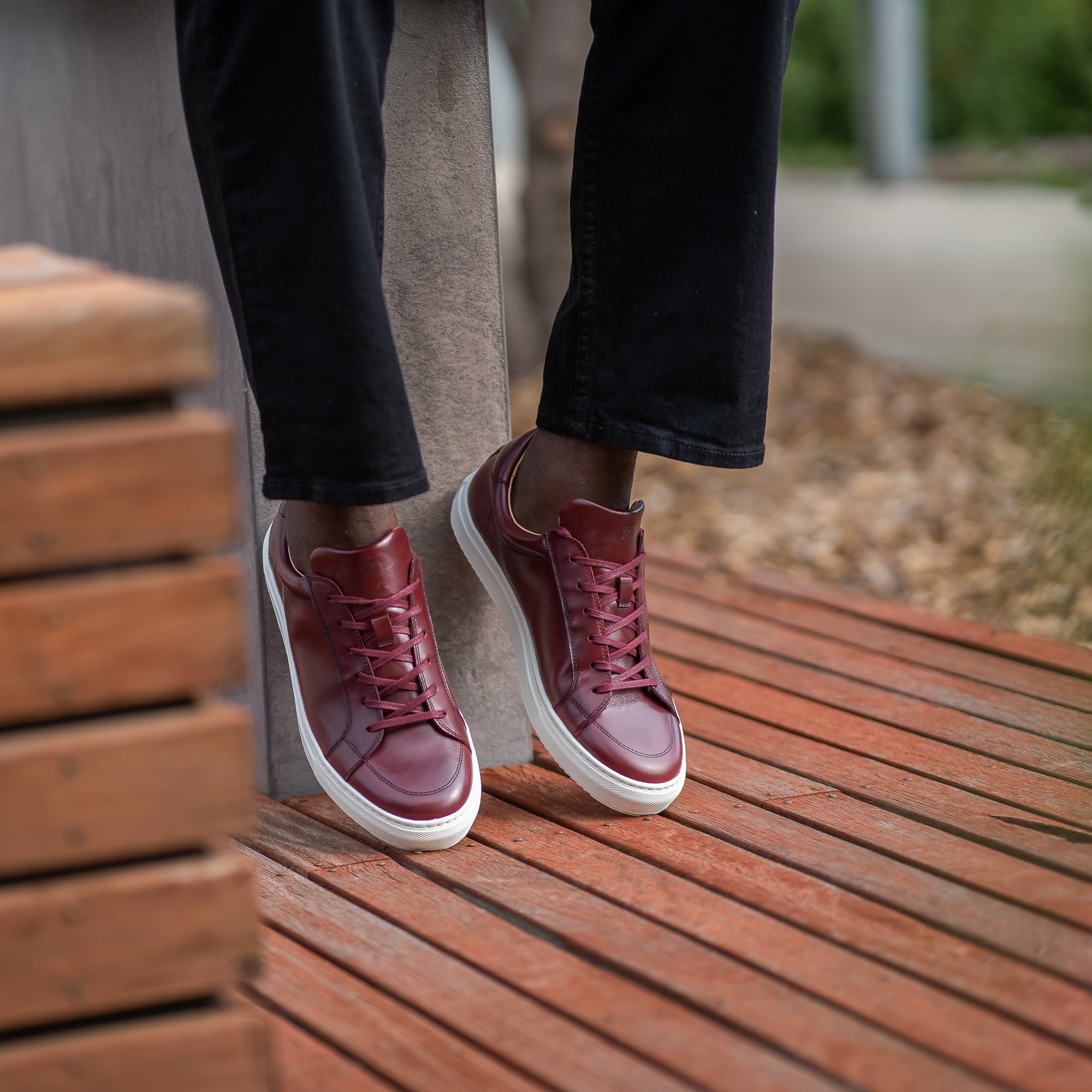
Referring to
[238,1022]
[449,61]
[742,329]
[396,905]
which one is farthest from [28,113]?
[238,1022]

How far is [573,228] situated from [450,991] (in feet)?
2.19

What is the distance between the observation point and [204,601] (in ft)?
2.33

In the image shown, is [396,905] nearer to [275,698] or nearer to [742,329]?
[275,698]

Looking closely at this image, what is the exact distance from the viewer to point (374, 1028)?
922mm

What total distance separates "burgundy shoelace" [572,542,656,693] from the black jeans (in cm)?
12

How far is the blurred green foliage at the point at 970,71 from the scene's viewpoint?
28.5 ft

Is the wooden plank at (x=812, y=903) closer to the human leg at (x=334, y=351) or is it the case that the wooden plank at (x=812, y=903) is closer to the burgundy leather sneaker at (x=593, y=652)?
the burgundy leather sneaker at (x=593, y=652)

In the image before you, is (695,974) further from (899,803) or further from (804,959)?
(899,803)

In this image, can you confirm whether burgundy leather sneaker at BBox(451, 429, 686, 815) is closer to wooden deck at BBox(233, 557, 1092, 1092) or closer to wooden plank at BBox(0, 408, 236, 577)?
wooden deck at BBox(233, 557, 1092, 1092)

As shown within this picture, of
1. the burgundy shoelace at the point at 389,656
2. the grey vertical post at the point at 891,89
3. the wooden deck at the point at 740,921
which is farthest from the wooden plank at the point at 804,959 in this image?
the grey vertical post at the point at 891,89

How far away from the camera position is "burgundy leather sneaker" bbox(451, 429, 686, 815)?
1219 millimetres

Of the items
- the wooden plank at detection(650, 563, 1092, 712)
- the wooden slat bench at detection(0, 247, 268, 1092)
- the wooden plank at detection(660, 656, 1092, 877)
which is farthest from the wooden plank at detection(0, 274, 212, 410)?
the wooden plank at detection(650, 563, 1092, 712)

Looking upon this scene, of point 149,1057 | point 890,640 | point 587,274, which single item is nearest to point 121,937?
point 149,1057

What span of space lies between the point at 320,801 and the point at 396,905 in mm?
246
